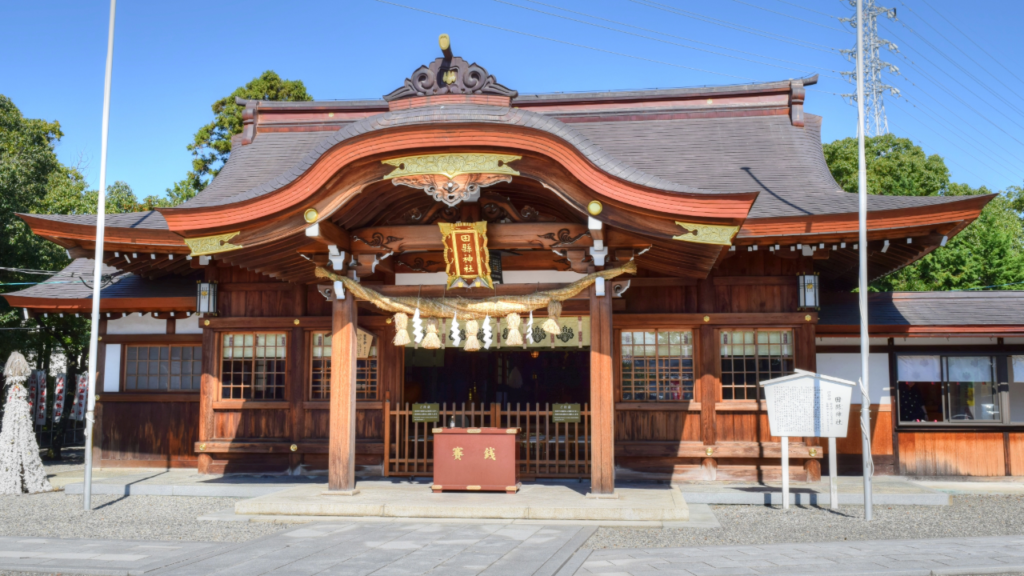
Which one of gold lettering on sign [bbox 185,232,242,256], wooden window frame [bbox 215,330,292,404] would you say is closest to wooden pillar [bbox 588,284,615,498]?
gold lettering on sign [bbox 185,232,242,256]

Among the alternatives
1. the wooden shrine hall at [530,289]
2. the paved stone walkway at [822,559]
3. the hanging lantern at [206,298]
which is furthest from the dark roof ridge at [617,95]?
the paved stone walkway at [822,559]

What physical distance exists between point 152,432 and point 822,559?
1085 cm

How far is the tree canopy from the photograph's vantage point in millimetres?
21891

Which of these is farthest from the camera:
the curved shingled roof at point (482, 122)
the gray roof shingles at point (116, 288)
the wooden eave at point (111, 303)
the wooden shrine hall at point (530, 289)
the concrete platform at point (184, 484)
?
the gray roof shingles at point (116, 288)

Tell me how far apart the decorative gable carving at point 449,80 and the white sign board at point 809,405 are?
4916mm

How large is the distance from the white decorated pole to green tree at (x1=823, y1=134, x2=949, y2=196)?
2278 centimetres

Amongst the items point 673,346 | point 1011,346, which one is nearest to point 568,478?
point 673,346

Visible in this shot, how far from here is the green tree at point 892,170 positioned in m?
25.6

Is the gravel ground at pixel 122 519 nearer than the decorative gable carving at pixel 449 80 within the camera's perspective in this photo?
Yes

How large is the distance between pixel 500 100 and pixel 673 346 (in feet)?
15.5

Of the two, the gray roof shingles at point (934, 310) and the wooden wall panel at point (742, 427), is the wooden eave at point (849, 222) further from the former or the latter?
the wooden wall panel at point (742, 427)

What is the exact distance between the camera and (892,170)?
85.9 feet

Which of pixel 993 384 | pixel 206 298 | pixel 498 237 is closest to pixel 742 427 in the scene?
pixel 993 384

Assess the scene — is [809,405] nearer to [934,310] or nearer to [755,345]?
[755,345]
